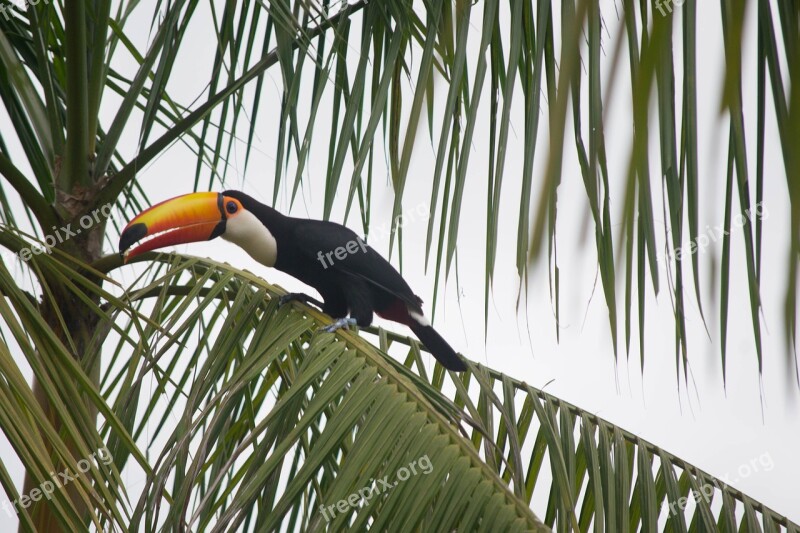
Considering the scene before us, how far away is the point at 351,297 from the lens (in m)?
2.93

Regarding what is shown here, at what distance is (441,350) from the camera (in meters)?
2.67

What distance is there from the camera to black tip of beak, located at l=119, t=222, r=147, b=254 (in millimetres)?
2258

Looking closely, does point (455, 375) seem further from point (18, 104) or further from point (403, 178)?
point (18, 104)

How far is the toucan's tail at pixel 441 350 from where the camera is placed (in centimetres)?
262

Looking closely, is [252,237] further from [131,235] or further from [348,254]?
[131,235]

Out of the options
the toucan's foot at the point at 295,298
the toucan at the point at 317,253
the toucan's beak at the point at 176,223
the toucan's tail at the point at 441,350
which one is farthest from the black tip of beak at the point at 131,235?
the toucan's tail at the point at 441,350

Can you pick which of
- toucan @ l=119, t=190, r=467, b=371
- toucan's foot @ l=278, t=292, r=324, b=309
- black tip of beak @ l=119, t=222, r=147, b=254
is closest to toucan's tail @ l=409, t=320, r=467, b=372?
toucan @ l=119, t=190, r=467, b=371

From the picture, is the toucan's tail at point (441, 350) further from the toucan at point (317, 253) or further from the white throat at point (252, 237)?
the white throat at point (252, 237)

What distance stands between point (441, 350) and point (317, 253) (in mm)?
585

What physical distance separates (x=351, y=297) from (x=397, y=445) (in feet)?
4.09

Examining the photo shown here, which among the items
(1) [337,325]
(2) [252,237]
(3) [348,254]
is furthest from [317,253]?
(1) [337,325]

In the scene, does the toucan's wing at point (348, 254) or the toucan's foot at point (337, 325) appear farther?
the toucan's wing at point (348, 254)

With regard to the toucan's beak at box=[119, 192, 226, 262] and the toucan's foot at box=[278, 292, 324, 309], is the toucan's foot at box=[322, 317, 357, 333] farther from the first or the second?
the toucan's beak at box=[119, 192, 226, 262]

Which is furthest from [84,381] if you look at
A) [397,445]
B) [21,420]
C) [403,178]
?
[403,178]
